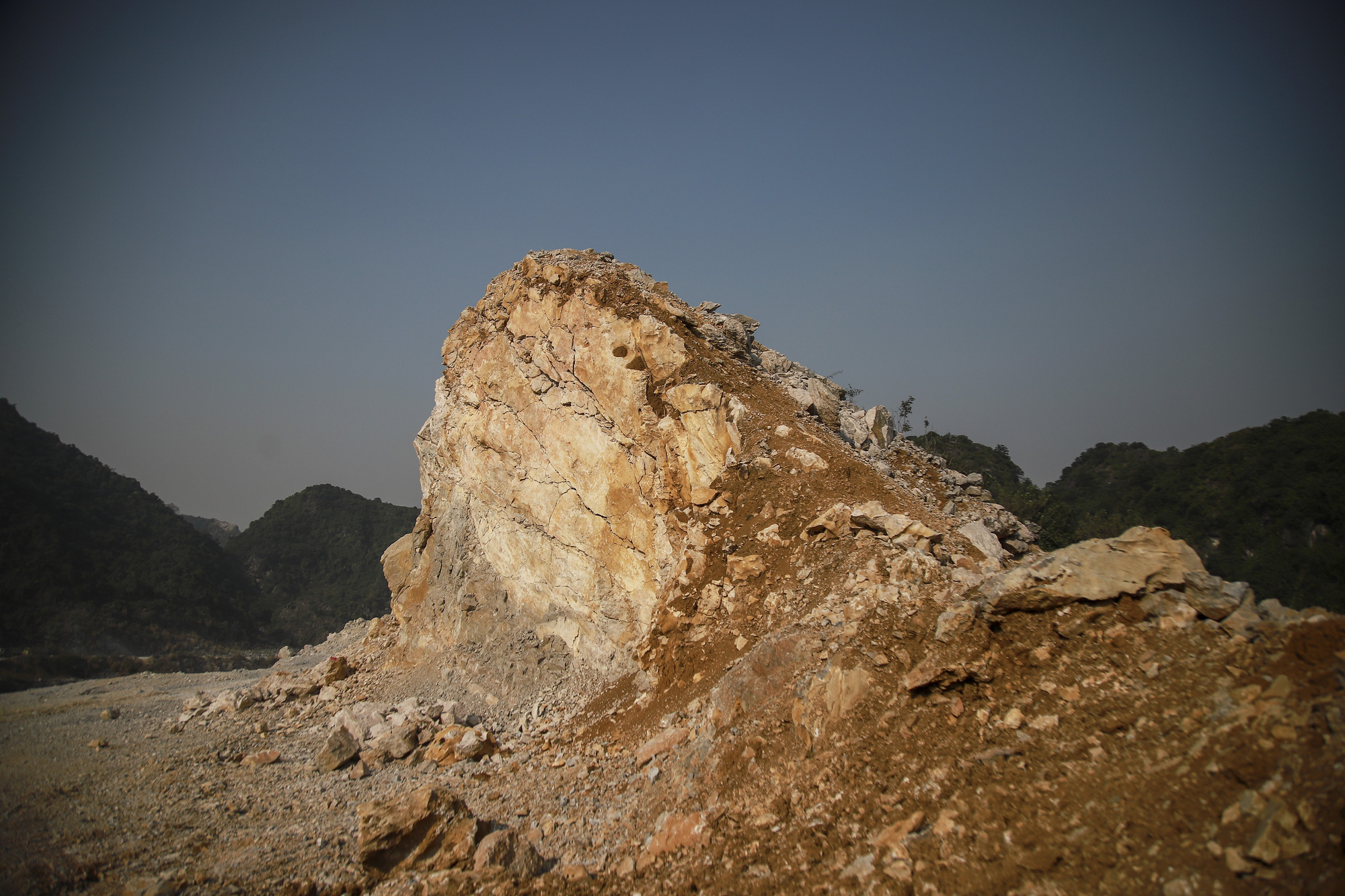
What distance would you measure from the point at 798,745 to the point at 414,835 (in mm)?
5822

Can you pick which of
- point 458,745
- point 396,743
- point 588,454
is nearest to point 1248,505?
point 588,454

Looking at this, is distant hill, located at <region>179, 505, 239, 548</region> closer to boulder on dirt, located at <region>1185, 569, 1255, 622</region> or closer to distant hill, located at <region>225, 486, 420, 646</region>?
distant hill, located at <region>225, 486, 420, 646</region>

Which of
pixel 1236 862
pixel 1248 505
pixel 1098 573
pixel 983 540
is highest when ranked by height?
pixel 1248 505

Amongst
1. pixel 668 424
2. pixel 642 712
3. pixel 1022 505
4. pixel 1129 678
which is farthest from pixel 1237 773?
pixel 1022 505

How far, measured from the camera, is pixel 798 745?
8.12 meters

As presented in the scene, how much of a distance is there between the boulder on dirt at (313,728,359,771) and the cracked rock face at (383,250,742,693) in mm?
3781

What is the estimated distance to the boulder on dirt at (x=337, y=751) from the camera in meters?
13.6

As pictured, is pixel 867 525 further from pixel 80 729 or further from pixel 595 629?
pixel 80 729

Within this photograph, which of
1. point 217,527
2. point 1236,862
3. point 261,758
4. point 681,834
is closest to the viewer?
point 1236,862

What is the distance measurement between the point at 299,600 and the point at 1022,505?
72.9 meters

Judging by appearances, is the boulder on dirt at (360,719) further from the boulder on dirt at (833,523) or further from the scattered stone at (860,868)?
the scattered stone at (860,868)

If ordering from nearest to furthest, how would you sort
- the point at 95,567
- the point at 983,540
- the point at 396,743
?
the point at 983,540
the point at 396,743
the point at 95,567

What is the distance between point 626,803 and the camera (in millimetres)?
9180

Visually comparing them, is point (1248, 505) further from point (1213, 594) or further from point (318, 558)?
point (318, 558)
